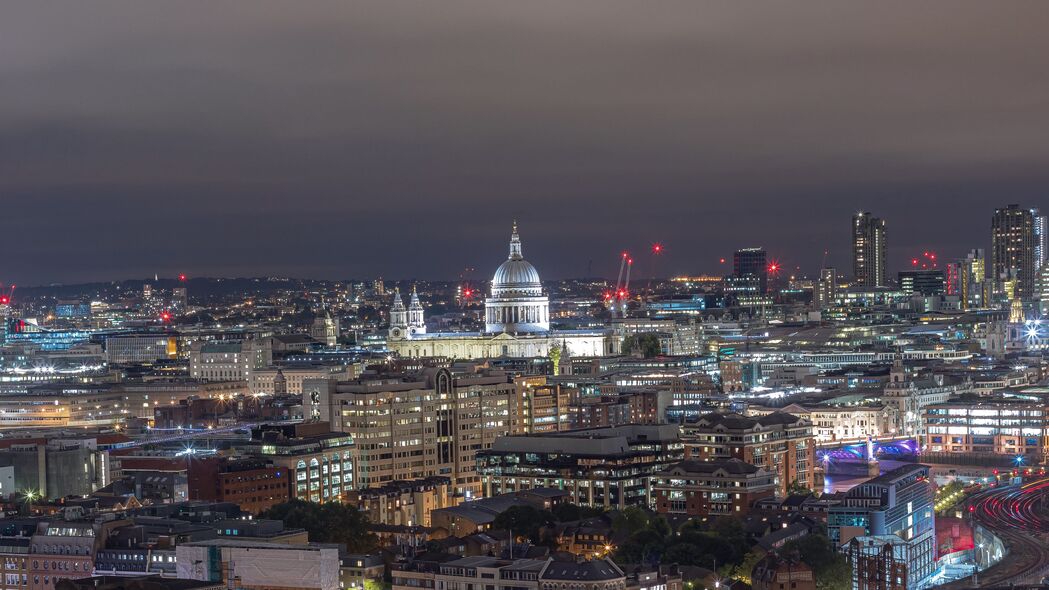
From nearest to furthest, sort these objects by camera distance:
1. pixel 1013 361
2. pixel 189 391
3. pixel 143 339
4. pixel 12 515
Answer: pixel 12 515 < pixel 189 391 < pixel 1013 361 < pixel 143 339

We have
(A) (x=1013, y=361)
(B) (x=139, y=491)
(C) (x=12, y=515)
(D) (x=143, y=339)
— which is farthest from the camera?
(D) (x=143, y=339)

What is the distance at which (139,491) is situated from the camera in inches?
3344

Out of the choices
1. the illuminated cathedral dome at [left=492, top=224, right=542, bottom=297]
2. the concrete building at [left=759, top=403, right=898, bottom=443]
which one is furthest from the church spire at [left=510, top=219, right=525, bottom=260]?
the concrete building at [left=759, top=403, right=898, bottom=443]

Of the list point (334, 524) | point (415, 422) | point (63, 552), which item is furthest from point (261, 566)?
point (415, 422)

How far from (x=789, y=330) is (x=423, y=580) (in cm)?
12471

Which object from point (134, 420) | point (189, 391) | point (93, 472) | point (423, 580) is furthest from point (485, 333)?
point (423, 580)

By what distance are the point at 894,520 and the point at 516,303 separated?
84.8m

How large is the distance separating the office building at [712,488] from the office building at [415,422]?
34.1 ft

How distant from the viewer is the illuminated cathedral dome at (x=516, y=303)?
159 meters

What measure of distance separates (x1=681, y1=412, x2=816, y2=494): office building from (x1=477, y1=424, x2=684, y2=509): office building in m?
1.27

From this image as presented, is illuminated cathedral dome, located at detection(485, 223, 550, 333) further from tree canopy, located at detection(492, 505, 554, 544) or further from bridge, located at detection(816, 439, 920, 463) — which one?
tree canopy, located at detection(492, 505, 554, 544)

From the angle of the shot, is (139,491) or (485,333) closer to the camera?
(139,491)

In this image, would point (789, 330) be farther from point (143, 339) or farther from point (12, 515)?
point (12, 515)

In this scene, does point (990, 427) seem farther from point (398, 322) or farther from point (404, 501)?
point (398, 322)
